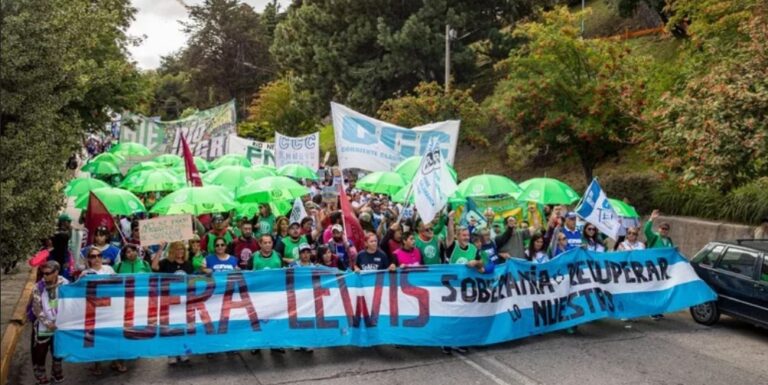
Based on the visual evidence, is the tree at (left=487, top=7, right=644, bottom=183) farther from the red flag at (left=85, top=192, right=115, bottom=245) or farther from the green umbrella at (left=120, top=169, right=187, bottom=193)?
the red flag at (left=85, top=192, right=115, bottom=245)

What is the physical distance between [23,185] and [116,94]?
39.1 feet

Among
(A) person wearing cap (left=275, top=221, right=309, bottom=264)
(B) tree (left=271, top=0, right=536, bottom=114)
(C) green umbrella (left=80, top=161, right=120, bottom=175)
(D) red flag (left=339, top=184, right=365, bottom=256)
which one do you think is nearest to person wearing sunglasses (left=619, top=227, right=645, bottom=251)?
(D) red flag (left=339, top=184, right=365, bottom=256)

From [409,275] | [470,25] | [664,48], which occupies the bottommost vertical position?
[409,275]

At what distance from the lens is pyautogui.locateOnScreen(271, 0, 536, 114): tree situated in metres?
31.0

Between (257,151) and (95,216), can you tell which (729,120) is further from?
(257,151)

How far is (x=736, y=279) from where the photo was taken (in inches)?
388

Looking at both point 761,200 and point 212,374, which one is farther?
point 761,200

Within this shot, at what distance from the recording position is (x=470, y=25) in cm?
3212

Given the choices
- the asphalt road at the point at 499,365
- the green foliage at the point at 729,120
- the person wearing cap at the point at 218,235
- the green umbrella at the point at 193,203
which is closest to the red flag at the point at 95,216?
the green umbrella at the point at 193,203

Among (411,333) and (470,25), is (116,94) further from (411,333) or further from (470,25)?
(470,25)

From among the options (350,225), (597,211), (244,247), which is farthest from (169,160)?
(597,211)

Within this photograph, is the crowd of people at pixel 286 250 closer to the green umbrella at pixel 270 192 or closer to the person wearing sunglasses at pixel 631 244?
the person wearing sunglasses at pixel 631 244

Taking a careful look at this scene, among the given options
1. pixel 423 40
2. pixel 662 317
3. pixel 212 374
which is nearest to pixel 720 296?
pixel 662 317

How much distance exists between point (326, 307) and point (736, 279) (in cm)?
594
